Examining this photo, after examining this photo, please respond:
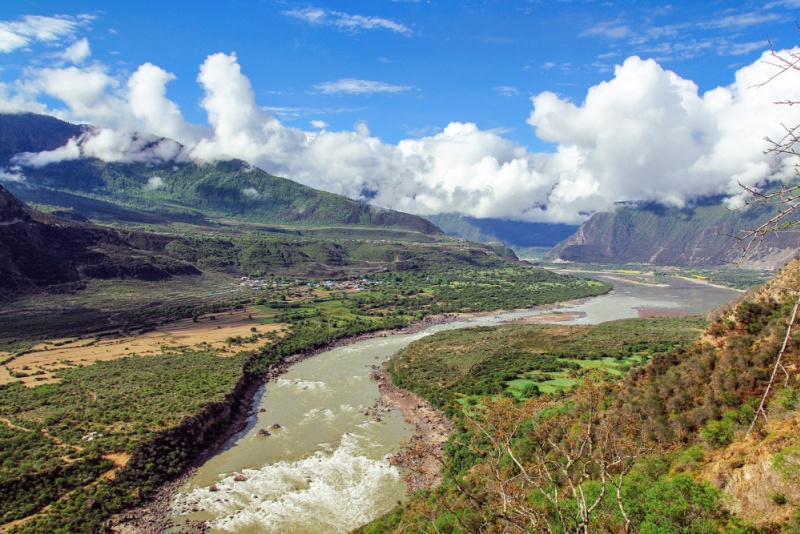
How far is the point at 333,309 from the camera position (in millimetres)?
98562

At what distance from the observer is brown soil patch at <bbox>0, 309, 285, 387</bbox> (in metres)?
52.3

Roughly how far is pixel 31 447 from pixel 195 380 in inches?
651

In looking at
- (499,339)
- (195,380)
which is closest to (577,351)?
(499,339)

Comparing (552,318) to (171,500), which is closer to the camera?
(171,500)

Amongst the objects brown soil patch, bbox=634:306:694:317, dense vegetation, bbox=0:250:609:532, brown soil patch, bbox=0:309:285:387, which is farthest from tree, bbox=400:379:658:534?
brown soil patch, bbox=634:306:694:317

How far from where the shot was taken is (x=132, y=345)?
6431 cm

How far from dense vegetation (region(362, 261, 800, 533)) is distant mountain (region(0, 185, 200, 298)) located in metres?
95.1

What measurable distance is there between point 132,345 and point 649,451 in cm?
6449

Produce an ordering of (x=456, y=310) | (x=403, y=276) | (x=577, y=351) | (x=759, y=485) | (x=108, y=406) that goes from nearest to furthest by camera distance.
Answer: (x=759, y=485) → (x=108, y=406) → (x=577, y=351) → (x=456, y=310) → (x=403, y=276)

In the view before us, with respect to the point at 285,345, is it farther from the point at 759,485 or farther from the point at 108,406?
the point at 759,485

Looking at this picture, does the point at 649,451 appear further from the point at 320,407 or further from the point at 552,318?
the point at 552,318

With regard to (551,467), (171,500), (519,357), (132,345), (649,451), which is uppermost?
(649,451)

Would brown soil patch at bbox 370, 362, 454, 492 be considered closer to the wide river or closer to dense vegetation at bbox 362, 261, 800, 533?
the wide river

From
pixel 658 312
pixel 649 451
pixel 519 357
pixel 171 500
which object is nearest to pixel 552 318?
pixel 658 312
